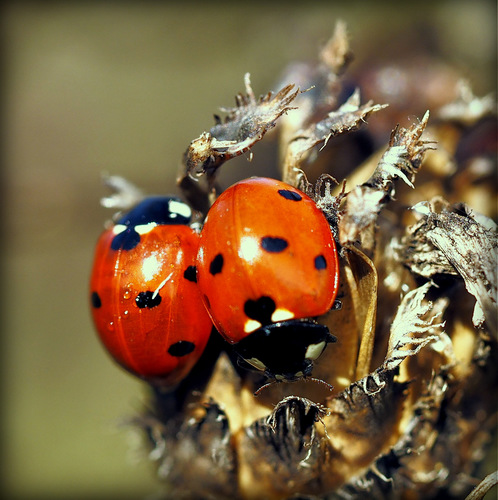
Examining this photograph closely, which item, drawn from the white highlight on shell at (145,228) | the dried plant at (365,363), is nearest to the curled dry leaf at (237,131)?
the dried plant at (365,363)

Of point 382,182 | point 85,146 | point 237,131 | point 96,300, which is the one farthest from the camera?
point 85,146

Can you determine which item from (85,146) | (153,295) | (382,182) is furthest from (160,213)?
(85,146)

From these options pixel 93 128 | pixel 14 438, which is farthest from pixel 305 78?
pixel 14 438

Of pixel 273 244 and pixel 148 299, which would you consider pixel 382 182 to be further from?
pixel 148 299

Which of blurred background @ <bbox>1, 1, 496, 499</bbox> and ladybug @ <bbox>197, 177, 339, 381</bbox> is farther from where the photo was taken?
blurred background @ <bbox>1, 1, 496, 499</bbox>

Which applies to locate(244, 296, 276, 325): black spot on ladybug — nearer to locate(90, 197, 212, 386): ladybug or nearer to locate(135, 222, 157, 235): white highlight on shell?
locate(90, 197, 212, 386): ladybug

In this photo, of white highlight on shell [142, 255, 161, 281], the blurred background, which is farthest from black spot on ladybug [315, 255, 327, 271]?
the blurred background
